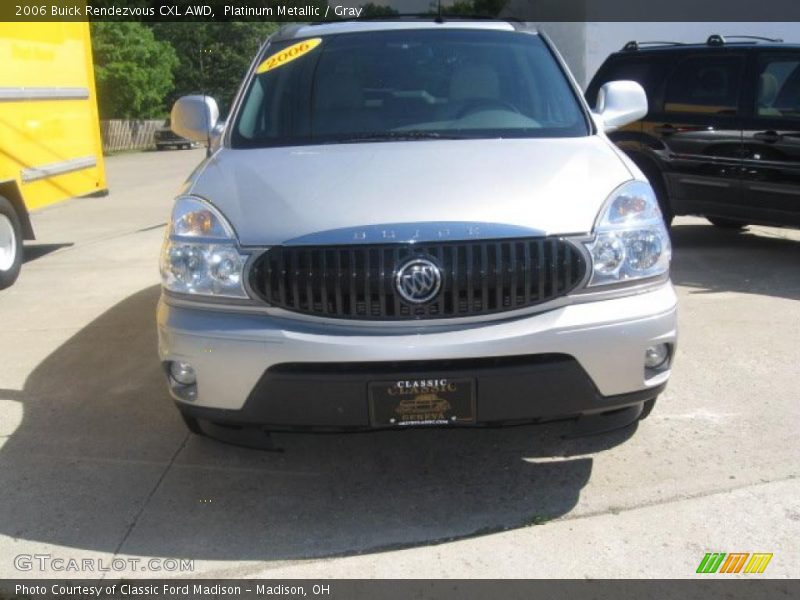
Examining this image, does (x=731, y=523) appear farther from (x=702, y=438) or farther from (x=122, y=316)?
(x=122, y=316)

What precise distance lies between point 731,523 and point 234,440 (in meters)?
1.93

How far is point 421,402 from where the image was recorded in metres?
3.28

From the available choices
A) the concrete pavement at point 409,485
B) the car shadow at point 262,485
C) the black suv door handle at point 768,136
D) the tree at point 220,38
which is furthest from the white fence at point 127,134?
the car shadow at point 262,485

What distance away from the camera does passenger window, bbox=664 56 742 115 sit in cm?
816

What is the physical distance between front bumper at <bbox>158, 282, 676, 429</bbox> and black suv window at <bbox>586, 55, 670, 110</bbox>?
5861 millimetres

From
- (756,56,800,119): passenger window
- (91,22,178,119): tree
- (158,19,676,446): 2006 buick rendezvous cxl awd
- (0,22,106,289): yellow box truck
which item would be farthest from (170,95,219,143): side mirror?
(91,22,178,119): tree

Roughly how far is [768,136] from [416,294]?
559 cm

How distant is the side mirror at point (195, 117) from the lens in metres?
4.95

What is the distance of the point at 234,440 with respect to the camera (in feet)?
12.0

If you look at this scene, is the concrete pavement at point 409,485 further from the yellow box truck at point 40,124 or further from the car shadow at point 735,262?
the yellow box truck at point 40,124

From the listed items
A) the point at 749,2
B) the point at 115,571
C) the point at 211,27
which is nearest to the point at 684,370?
the point at 115,571

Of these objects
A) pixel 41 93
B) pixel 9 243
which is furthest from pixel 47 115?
pixel 9 243

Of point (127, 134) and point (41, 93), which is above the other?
point (41, 93)

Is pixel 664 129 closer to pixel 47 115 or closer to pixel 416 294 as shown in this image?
pixel 47 115
